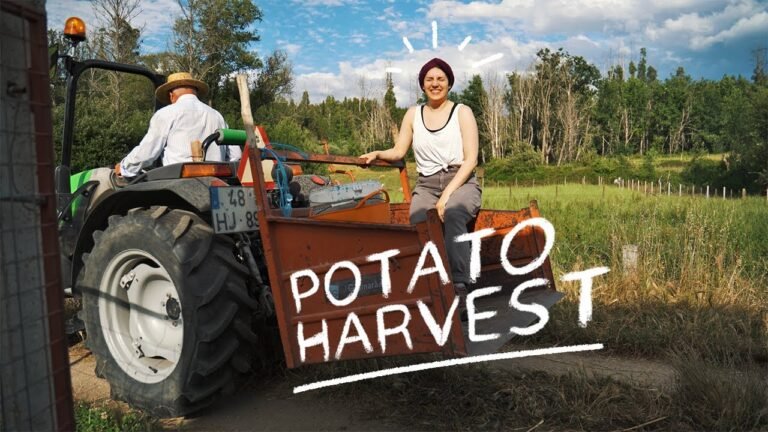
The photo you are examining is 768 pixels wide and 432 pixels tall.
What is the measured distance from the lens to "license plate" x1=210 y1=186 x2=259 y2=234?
3373 millimetres

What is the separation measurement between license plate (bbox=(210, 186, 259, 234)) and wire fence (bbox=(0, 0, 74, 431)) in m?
1.16

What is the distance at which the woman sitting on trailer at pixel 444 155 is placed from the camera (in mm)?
3717

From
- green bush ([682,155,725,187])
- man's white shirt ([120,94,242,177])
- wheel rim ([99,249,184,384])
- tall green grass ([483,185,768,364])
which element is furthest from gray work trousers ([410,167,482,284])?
green bush ([682,155,725,187])

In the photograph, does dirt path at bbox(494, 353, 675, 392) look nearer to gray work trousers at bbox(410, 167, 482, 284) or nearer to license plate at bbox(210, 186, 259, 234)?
gray work trousers at bbox(410, 167, 482, 284)

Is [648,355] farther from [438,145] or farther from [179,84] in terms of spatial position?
[179,84]

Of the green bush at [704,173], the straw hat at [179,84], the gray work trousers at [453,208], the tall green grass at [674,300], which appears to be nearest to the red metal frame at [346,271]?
the gray work trousers at [453,208]

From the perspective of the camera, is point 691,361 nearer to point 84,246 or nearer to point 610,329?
point 610,329

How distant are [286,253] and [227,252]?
0.46 m

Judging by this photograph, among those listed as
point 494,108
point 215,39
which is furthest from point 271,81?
point 494,108

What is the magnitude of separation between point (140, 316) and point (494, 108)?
5225 cm

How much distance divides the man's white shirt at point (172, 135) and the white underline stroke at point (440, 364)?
6.29ft

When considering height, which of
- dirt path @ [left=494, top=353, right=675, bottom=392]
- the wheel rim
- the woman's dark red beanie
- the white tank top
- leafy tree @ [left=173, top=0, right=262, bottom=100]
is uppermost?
leafy tree @ [left=173, top=0, right=262, bottom=100]

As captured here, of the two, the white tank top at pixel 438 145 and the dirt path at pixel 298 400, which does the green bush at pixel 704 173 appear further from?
the white tank top at pixel 438 145

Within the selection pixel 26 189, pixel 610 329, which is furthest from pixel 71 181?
pixel 610 329
